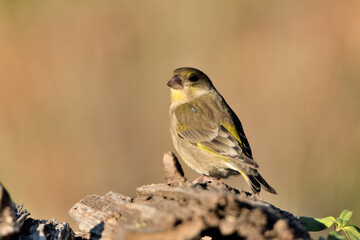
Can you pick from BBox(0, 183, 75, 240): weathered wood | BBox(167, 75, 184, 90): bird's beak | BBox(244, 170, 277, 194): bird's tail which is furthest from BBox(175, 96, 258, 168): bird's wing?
BBox(0, 183, 75, 240): weathered wood

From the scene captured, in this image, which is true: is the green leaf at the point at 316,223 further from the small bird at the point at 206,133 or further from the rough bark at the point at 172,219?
the small bird at the point at 206,133

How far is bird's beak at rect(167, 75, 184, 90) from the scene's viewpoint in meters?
6.67

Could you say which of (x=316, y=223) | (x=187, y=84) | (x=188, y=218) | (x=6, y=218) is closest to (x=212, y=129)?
(x=187, y=84)

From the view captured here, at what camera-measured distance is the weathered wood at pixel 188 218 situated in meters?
2.79

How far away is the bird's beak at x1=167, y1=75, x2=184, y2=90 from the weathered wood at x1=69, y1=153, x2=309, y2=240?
3.15 meters

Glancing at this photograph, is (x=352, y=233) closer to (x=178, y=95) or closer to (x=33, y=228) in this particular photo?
(x=33, y=228)

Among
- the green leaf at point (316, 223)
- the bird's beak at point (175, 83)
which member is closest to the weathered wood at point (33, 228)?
the green leaf at point (316, 223)

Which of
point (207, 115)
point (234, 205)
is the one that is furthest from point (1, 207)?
point (207, 115)

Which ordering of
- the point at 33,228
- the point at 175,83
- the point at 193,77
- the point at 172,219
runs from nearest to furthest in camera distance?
the point at 172,219 < the point at 33,228 < the point at 175,83 < the point at 193,77

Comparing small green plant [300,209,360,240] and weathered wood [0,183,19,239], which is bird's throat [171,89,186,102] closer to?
small green plant [300,209,360,240]

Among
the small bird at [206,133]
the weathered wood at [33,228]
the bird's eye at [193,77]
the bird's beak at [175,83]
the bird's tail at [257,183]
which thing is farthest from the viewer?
the bird's eye at [193,77]

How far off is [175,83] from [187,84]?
0.17 meters

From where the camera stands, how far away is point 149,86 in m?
8.72

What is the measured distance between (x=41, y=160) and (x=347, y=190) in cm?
451
